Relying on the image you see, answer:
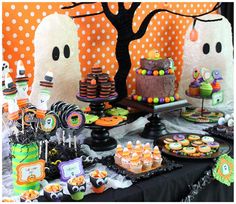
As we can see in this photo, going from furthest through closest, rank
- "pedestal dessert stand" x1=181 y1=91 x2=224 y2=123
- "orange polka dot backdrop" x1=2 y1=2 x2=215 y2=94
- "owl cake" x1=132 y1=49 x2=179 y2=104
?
"pedestal dessert stand" x1=181 y1=91 x2=224 y2=123 < "owl cake" x1=132 y1=49 x2=179 y2=104 < "orange polka dot backdrop" x1=2 y1=2 x2=215 y2=94

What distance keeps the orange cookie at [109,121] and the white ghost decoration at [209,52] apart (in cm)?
79

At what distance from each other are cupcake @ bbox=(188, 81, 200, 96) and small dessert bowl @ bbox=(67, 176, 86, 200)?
109 centimetres

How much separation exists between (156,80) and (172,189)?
1.87 feet

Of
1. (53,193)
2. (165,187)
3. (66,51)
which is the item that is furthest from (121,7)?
(53,193)

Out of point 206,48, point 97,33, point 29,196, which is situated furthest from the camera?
point 206,48

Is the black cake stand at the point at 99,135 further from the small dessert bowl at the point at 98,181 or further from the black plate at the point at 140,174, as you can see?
the small dessert bowl at the point at 98,181

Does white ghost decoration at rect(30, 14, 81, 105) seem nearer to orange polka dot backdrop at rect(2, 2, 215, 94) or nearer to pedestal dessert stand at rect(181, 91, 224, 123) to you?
orange polka dot backdrop at rect(2, 2, 215, 94)

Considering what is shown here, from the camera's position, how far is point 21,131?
1257 millimetres

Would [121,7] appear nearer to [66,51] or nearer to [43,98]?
[66,51]

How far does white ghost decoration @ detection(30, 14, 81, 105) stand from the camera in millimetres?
1679

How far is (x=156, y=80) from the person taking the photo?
5.75 ft

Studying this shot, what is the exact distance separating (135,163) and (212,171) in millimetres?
345

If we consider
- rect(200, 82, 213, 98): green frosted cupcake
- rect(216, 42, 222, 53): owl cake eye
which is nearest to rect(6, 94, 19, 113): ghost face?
rect(200, 82, 213, 98): green frosted cupcake

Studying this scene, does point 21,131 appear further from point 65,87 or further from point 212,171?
point 212,171
